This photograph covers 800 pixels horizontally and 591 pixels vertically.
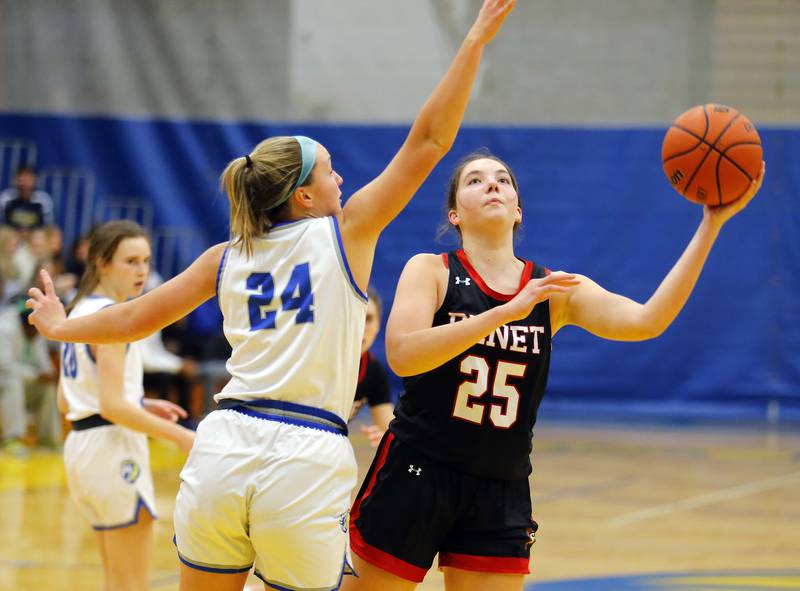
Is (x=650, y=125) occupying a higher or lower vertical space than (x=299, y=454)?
higher

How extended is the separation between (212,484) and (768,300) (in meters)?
12.1

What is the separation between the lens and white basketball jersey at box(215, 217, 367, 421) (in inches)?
118

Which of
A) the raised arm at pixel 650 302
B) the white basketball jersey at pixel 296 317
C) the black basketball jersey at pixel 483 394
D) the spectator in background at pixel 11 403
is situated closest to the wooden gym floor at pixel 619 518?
the spectator in background at pixel 11 403

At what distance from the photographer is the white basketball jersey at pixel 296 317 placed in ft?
9.82

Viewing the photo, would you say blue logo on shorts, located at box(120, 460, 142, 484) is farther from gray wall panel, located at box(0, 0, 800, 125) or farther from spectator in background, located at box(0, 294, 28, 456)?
gray wall panel, located at box(0, 0, 800, 125)

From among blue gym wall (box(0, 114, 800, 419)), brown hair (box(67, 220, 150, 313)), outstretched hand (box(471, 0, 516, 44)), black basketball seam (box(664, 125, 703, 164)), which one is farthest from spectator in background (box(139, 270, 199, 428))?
outstretched hand (box(471, 0, 516, 44))

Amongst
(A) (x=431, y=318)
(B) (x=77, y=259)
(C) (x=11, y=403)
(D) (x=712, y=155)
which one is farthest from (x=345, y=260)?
(B) (x=77, y=259)

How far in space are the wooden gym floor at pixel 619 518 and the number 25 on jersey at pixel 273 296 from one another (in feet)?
9.29

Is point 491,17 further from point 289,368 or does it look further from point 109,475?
point 109,475

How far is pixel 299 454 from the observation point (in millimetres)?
2938

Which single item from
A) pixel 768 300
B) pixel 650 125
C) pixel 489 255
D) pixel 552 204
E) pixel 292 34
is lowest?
pixel 489 255

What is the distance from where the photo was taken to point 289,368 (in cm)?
300

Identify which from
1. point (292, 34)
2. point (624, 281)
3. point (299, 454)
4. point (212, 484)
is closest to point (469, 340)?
point (299, 454)

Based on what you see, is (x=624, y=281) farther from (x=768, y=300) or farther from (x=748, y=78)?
(x=748, y=78)
